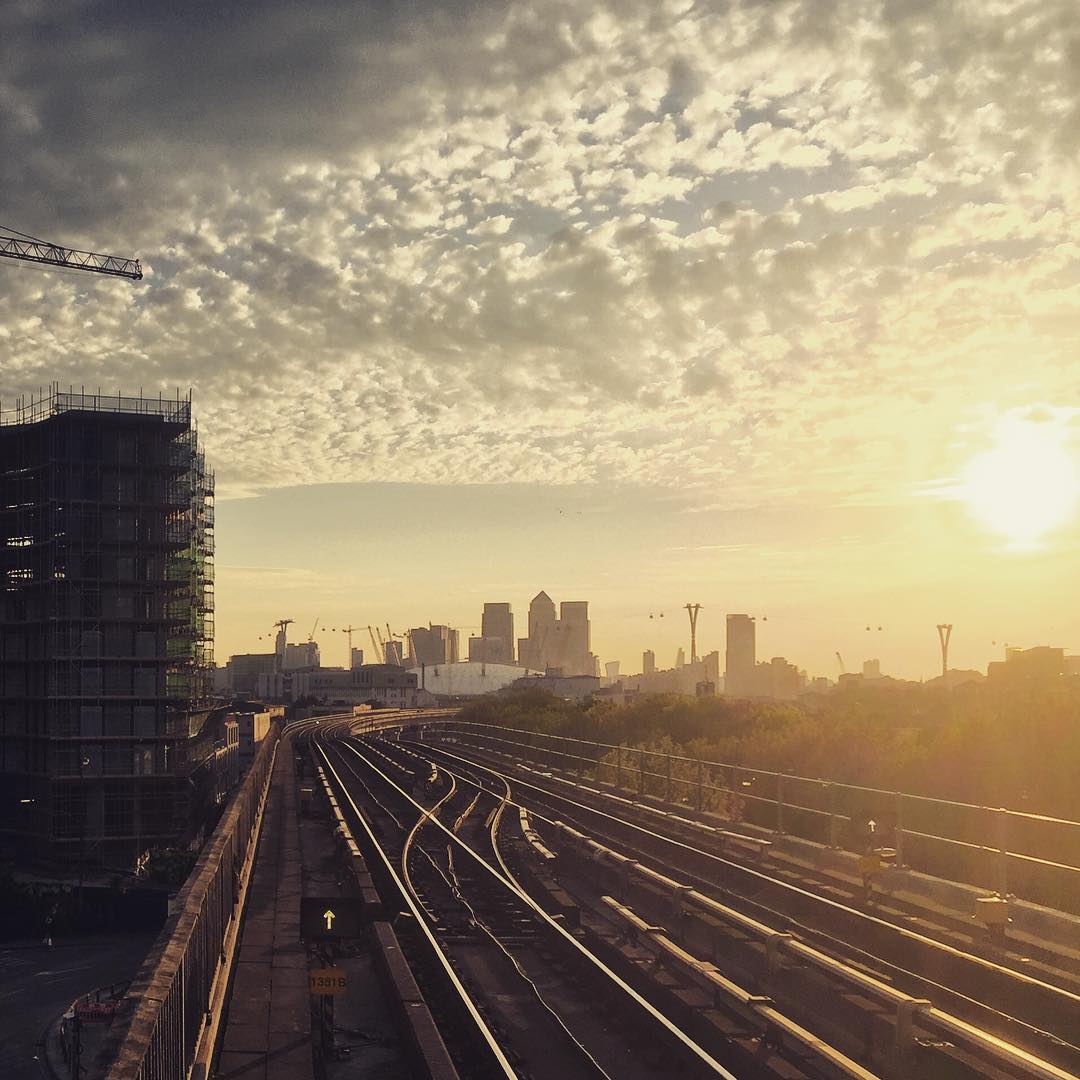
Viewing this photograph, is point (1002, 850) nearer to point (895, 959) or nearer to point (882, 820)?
point (895, 959)

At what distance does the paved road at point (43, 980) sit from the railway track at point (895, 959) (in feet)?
63.2

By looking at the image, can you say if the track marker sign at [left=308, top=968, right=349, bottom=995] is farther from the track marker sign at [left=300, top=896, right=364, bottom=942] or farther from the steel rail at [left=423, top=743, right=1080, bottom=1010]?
the steel rail at [left=423, top=743, right=1080, bottom=1010]

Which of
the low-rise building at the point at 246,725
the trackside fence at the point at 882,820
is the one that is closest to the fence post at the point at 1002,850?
the trackside fence at the point at 882,820

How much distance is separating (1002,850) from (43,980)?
3793 cm

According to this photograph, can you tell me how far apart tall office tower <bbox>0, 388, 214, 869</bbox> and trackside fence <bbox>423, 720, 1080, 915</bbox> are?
37.0m

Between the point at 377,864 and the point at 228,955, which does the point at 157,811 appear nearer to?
the point at 377,864

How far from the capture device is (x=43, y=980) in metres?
42.2

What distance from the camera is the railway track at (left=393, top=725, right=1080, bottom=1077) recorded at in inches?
418

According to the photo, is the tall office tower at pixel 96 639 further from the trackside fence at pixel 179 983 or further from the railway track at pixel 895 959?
the trackside fence at pixel 179 983

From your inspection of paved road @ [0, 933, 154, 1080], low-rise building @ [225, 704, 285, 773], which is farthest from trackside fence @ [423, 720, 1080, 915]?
low-rise building @ [225, 704, 285, 773]

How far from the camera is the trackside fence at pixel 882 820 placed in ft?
48.8

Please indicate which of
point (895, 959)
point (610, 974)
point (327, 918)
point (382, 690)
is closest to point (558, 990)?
point (610, 974)

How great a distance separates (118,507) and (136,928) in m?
24.8

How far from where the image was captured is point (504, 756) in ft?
163
